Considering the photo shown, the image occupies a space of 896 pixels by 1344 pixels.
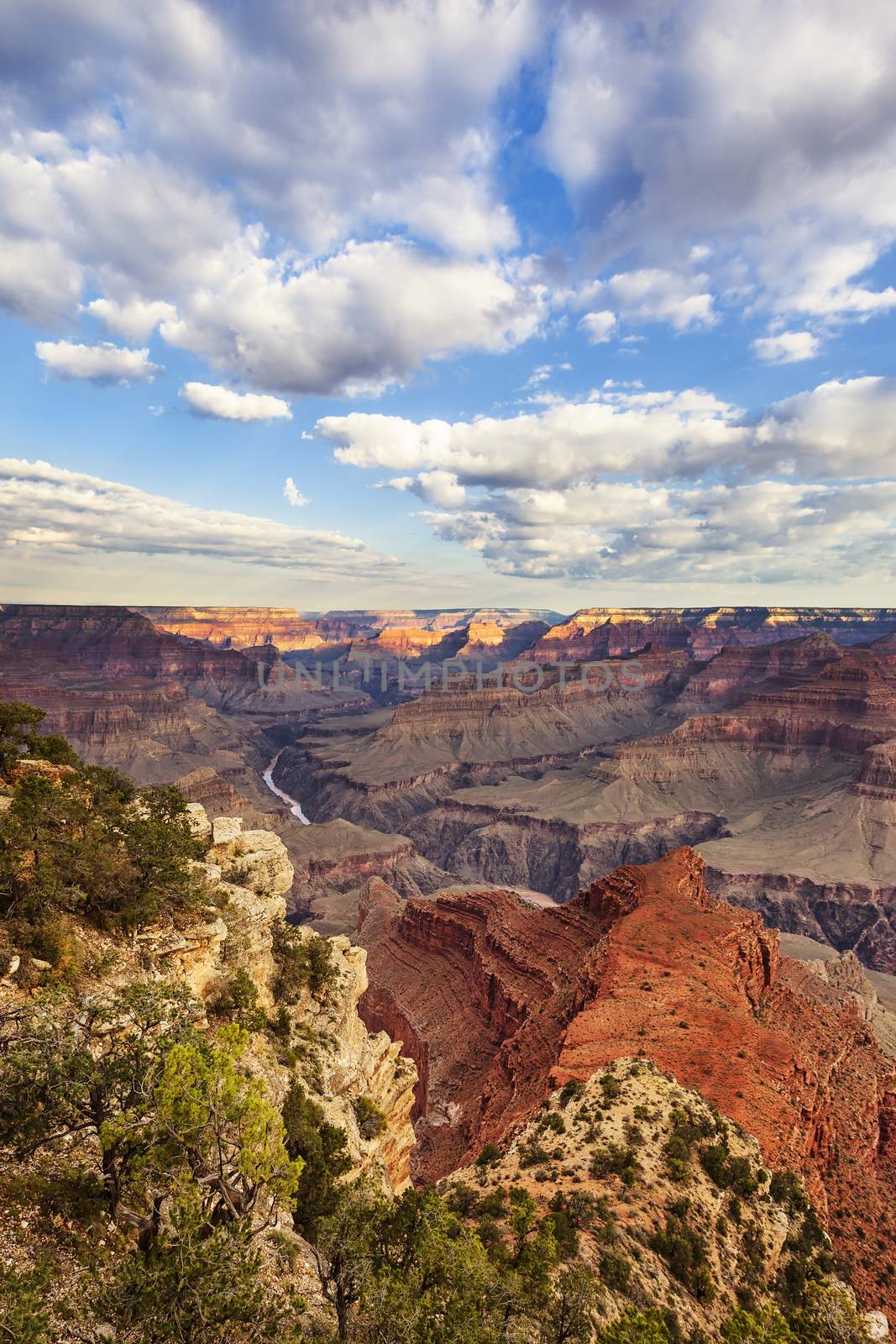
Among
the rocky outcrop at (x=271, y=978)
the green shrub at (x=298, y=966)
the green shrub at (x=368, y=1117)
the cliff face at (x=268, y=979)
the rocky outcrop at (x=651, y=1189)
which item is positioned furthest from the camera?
the green shrub at (x=298, y=966)

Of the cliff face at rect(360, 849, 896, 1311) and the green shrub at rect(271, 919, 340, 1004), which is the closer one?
the green shrub at rect(271, 919, 340, 1004)

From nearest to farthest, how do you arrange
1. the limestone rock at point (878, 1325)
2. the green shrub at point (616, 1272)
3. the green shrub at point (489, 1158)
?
the green shrub at point (616, 1272) → the limestone rock at point (878, 1325) → the green shrub at point (489, 1158)

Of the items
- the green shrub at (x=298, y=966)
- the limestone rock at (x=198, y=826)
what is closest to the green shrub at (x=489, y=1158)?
the green shrub at (x=298, y=966)

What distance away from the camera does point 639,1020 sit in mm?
31688

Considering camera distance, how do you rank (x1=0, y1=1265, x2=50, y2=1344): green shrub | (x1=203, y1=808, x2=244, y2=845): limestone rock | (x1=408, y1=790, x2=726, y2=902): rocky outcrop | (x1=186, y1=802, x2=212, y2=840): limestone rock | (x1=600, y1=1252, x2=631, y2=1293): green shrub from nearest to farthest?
(x1=0, y1=1265, x2=50, y2=1344): green shrub, (x1=600, y1=1252, x2=631, y2=1293): green shrub, (x1=186, y1=802, x2=212, y2=840): limestone rock, (x1=203, y1=808, x2=244, y2=845): limestone rock, (x1=408, y1=790, x2=726, y2=902): rocky outcrop

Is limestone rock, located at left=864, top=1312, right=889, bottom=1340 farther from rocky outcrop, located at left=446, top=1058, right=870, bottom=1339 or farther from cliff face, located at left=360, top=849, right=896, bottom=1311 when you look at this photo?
cliff face, located at left=360, top=849, right=896, bottom=1311

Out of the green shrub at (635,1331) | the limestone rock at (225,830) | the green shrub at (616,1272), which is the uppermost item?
the limestone rock at (225,830)

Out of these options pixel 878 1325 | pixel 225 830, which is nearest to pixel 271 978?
pixel 225 830

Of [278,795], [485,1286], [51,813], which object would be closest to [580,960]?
[485,1286]

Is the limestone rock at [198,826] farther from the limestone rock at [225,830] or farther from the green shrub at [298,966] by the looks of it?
the green shrub at [298,966]

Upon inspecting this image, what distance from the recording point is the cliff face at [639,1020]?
93.0 ft

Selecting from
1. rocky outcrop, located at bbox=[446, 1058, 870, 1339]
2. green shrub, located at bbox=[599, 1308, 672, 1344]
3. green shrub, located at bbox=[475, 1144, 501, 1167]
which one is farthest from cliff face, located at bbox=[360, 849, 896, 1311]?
green shrub, located at bbox=[599, 1308, 672, 1344]

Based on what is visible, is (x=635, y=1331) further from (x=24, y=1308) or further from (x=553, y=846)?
(x=553, y=846)

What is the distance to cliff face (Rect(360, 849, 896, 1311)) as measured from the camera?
93.0 ft
